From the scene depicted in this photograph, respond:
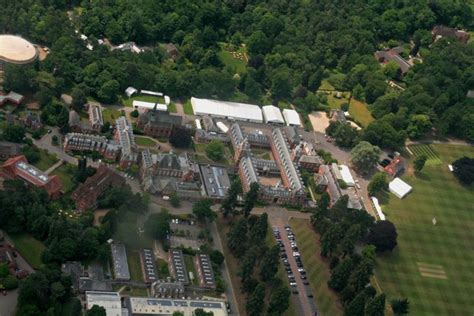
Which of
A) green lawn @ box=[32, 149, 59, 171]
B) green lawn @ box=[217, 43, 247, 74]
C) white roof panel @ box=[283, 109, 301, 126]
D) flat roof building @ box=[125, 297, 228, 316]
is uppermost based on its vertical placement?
green lawn @ box=[217, 43, 247, 74]

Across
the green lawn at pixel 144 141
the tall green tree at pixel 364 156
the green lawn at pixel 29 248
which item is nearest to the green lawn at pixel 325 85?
the tall green tree at pixel 364 156

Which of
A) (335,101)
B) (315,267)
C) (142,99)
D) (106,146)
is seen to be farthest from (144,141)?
(335,101)

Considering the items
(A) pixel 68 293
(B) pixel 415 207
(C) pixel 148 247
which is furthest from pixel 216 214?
(B) pixel 415 207

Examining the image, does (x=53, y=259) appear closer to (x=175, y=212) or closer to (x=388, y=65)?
(x=175, y=212)

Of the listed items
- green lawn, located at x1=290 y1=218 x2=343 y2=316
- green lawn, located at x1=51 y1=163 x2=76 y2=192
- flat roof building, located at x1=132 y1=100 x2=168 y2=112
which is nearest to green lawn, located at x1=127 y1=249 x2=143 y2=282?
green lawn, located at x1=51 y1=163 x2=76 y2=192

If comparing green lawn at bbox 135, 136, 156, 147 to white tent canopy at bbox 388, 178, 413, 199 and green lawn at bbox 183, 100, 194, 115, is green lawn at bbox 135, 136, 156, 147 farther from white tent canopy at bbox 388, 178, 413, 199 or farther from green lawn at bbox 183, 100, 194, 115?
white tent canopy at bbox 388, 178, 413, 199

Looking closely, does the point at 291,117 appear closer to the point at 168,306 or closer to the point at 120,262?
the point at 120,262

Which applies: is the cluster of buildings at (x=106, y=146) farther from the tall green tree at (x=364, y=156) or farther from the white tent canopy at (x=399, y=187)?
the white tent canopy at (x=399, y=187)
